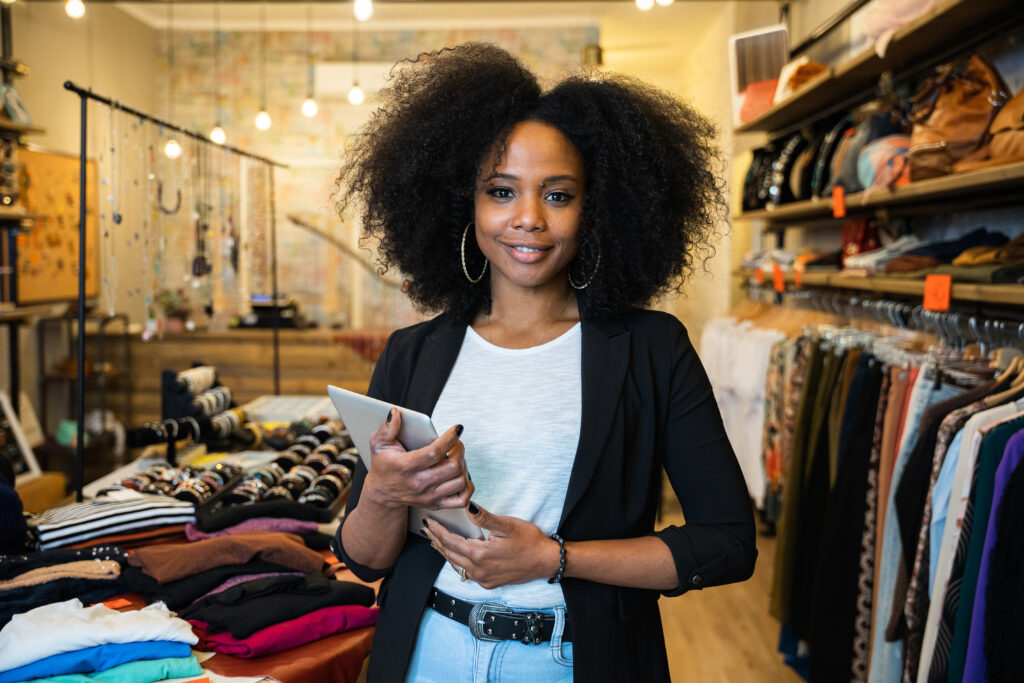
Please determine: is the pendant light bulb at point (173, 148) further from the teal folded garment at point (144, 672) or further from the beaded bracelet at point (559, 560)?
the beaded bracelet at point (559, 560)

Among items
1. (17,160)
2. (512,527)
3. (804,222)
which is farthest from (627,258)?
(17,160)

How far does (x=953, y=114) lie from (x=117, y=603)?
8.16 ft

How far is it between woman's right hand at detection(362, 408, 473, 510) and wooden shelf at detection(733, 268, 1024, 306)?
1.60 metres

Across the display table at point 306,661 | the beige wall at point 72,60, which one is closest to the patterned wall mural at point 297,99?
the beige wall at point 72,60

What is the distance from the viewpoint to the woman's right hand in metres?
1.07

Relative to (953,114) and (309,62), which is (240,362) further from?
(953,114)

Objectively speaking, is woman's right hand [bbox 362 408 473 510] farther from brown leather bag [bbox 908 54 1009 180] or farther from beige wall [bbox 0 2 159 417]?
beige wall [bbox 0 2 159 417]

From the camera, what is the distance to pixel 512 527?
3.80 feet

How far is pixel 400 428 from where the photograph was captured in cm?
110

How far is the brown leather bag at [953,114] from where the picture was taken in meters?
2.32

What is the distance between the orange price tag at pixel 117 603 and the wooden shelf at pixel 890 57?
2.50m

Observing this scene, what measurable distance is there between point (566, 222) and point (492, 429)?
13.9 inches

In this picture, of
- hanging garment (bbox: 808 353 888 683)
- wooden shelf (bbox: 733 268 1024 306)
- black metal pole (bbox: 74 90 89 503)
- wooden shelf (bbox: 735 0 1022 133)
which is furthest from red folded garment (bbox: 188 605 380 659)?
wooden shelf (bbox: 735 0 1022 133)

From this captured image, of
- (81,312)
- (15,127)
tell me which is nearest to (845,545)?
(81,312)
